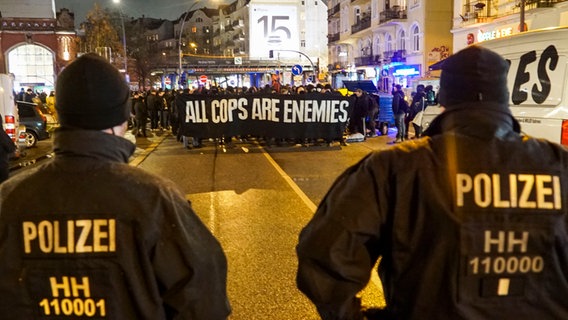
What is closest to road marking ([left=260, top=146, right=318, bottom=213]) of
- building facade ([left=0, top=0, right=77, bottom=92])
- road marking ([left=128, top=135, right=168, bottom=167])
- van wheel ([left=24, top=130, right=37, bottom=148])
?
road marking ([left=128, top=135, right=168, bottom=167])

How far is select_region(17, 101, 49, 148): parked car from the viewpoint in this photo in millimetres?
19234

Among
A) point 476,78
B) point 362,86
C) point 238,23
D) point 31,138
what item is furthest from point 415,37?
point 238,23

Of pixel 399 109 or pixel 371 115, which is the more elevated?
pixel 399 109

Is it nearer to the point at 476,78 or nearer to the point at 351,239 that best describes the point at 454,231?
the point at 351,239

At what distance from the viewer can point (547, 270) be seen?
1942mm

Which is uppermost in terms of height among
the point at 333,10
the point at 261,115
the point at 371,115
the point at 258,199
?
the point at 333,10

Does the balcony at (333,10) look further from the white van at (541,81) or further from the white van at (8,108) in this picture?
the white van at (541,81)

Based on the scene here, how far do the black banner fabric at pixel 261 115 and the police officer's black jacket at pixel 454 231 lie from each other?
15.1 metres

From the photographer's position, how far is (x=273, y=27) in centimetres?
3503

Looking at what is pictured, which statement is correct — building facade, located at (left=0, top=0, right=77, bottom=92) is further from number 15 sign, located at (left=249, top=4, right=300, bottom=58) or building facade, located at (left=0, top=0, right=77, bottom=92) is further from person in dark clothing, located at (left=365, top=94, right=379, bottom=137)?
person in dark clothing, located at (left=365, top=94, right=379, bottom=137)

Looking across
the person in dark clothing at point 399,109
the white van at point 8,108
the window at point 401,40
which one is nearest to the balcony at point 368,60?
the window at point 401,40

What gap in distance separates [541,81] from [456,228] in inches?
233

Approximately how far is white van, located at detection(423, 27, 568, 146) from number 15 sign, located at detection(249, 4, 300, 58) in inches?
1107

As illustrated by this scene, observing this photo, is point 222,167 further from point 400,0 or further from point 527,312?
point 400,0
